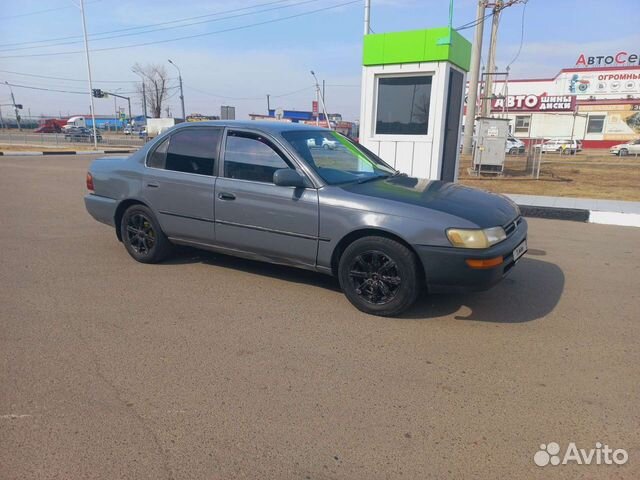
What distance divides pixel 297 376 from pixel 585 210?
24.0 ft

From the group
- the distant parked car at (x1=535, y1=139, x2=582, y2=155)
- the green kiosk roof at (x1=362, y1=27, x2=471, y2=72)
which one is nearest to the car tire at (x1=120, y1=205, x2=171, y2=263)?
the green kiosk roof at (x1=362, y1=27, x2=471, y2=72)

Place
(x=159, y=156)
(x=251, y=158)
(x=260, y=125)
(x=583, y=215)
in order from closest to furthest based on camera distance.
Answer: (x=251, y=158) → (x=260, y=125) → (x=159, y=156) → (x=583, y=215)

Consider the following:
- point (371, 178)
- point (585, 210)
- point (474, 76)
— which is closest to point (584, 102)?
point (474, 76)

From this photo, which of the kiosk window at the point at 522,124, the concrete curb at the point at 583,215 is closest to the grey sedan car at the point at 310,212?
the concrete curb at the point at 583,215

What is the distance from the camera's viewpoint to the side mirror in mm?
4137

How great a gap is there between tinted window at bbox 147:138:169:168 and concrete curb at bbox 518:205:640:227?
6632mm

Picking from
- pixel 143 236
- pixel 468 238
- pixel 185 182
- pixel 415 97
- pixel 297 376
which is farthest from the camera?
pixel 415 97

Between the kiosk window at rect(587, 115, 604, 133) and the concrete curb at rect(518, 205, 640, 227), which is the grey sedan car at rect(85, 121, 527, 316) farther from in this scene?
the kiosk window at rect(587, 115, 604, 133)

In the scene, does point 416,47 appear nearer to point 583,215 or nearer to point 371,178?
point 583,215

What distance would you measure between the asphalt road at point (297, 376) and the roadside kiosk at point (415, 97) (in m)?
4.39

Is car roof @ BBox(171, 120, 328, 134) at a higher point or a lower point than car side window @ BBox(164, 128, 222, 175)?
higher

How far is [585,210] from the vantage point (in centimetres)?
841

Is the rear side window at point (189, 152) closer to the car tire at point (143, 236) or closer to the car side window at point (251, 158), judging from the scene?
the car side window at point (251, 158)

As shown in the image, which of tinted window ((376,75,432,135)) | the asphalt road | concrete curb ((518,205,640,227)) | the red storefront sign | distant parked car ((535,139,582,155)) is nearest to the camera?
the asphalt road
